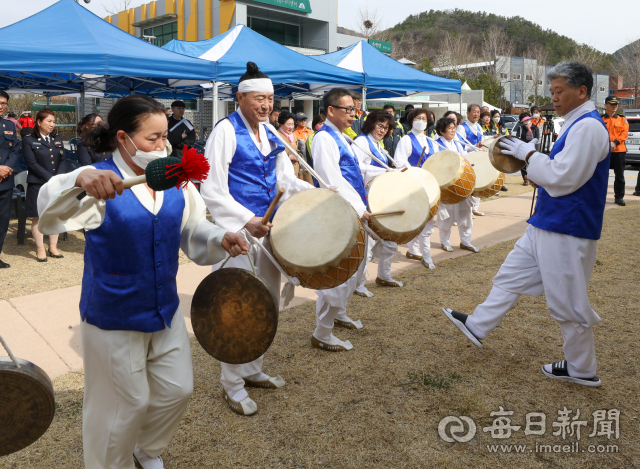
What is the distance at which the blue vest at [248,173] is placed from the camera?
2.95 meters

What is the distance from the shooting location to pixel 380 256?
17.0ft

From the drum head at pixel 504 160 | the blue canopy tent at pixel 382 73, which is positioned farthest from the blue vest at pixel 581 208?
the blue canopy tent at pixel 382 73

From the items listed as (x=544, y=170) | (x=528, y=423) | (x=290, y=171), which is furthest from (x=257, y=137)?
(x=528, y=423)

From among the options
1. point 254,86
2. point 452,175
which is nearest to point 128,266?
point 254,86

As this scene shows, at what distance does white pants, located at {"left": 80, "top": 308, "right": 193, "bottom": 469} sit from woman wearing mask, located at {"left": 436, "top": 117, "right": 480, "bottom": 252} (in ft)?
16.5

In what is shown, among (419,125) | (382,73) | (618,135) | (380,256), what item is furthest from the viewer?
(382,73)

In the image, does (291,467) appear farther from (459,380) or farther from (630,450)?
(630,450)

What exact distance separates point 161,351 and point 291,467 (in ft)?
2.96

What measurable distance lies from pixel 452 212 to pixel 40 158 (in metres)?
5.14

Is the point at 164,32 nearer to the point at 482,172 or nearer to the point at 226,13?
the point at 226,13

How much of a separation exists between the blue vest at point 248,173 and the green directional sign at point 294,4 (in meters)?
29.5

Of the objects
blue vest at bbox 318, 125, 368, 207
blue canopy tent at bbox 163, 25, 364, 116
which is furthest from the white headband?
blue canopy tent at bbox 163, 25, 364, 116

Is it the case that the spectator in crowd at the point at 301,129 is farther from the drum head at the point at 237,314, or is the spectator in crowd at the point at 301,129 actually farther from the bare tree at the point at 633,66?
the bare tree at the point at 633,66

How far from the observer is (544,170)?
3.04m
